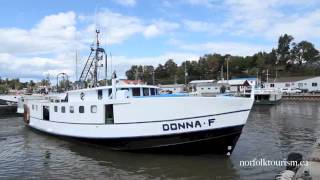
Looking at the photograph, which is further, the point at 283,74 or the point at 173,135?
the point at 283,74

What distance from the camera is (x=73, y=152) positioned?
24.4m

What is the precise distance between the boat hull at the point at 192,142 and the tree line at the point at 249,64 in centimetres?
12858

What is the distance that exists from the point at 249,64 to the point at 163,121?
144 metres

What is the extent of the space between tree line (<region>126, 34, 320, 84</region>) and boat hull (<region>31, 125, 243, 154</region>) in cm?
12858

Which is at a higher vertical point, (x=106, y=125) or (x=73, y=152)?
(x=106, y=125)

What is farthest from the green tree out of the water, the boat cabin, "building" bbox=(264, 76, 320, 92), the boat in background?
the boat cabin

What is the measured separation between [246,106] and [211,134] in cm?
224

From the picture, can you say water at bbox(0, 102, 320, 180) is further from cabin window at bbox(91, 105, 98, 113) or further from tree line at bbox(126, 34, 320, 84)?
tree line at bbox(126, 34, 320, 84)

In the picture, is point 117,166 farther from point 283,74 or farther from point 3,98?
point 283,74

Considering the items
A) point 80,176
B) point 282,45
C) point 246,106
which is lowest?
point 80,176

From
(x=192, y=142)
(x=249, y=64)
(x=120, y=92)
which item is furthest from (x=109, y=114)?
(x=249, y=64)

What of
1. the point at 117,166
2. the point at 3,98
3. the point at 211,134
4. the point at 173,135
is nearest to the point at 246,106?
the point at 211,134

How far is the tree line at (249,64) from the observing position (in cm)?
15375

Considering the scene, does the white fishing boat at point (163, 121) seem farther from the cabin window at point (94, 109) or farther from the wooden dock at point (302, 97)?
the wooden dock at point (302, 97)
